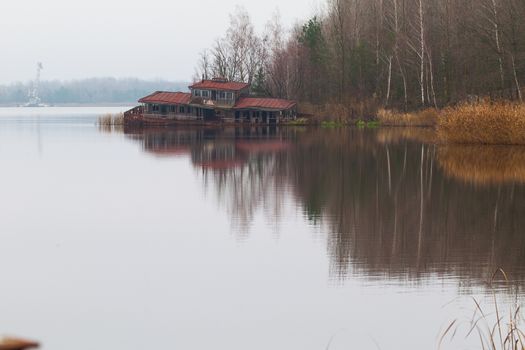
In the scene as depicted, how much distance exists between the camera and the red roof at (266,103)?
7606 cm

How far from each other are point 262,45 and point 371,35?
19535 mm

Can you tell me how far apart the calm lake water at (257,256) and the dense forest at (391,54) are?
102ft

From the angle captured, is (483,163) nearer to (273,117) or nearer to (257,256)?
(257,256)

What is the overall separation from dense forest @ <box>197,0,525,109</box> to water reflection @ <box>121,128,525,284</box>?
20.5m

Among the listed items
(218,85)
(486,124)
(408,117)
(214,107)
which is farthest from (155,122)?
(486,124)

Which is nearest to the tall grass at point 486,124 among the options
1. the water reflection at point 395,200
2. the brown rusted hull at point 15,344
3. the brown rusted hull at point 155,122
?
the water reflection at point 395,200

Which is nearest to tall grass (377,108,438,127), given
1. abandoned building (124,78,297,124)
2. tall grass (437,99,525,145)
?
abandoned building (124,78,297,124)

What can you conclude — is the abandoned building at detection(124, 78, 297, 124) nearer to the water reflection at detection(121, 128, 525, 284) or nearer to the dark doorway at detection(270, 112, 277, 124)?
the dark doorway at detection(270, 112, 277, 124)

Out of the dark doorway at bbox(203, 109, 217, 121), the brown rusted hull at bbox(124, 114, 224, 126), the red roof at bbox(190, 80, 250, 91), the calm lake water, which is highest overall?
the red roof at bbox(190, 80, 250, 91)

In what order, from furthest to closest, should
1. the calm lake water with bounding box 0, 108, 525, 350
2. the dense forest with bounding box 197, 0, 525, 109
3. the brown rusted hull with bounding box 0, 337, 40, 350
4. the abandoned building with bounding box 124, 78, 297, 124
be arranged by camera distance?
the abandoned building with bounding box 124, 78, 297, 124, the dense forest with bounding box 197, 0, 525, 109, the calm lake water with bounding box 0, 108, 525, 350, the brown rusted hull with bounding box 0, 337, 40, 350

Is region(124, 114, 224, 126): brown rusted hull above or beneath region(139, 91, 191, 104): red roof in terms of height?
beneath

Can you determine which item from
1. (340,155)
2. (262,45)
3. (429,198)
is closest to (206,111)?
(262,45)

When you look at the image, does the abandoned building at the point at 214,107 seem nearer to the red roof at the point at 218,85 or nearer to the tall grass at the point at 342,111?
the red roof at the point at 218,85

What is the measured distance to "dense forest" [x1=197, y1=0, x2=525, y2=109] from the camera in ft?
183
